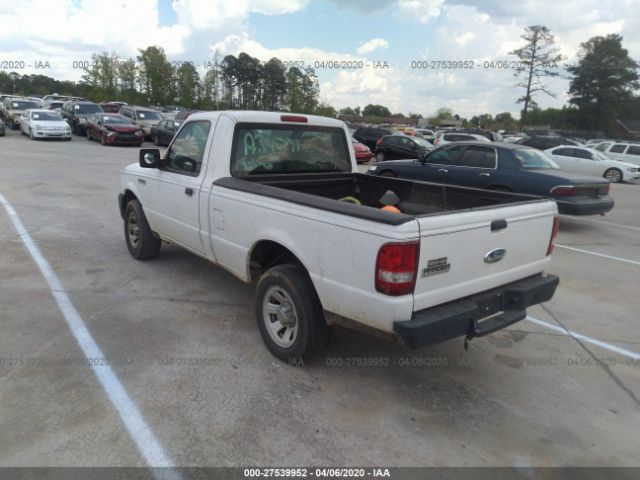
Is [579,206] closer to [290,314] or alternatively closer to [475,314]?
[475,314]

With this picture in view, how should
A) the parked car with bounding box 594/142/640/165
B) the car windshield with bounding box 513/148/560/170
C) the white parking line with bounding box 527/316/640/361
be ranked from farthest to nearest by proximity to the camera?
the parked car with bounding box 594/142/640/165
the car windshield with bounding box 513/148/560/170
the white parking line with bounding box 527/316/640/361

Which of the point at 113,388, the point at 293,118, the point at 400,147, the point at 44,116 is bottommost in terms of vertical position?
the point at 113,388

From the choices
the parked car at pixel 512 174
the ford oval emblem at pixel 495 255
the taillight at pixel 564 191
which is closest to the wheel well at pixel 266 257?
the ford oval emblem at pixel 495 255

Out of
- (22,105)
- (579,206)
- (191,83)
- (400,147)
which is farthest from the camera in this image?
(191,83)

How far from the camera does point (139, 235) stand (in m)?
5.78

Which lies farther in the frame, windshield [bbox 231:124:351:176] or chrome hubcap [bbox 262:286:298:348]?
windshield [bbox 231:124:351:176]

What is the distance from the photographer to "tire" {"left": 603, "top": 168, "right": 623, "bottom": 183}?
19.3 metres

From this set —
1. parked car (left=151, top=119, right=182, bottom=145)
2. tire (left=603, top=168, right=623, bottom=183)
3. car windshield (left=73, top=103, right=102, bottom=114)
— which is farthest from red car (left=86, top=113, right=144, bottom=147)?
tire (left=603, top=168, right=623, bottom=183)

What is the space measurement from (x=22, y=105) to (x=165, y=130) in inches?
448

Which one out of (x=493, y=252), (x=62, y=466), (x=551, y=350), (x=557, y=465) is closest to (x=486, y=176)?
(x=551, y=350)

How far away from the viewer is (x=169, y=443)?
2.75 metres

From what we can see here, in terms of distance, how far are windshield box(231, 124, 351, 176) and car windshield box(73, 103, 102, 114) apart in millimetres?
25756

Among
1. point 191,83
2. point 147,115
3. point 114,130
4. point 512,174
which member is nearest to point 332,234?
point 512,174

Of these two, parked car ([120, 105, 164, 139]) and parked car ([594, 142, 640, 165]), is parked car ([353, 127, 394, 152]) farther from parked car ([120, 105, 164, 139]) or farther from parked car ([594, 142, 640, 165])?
parked car ([120, 105, 164, 139])
